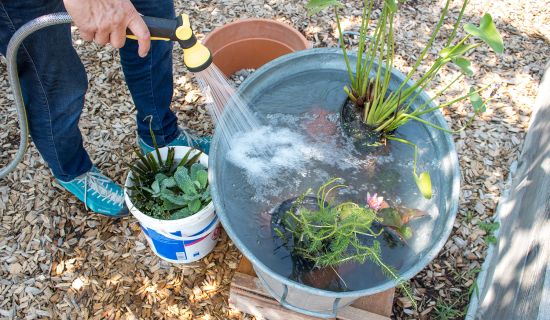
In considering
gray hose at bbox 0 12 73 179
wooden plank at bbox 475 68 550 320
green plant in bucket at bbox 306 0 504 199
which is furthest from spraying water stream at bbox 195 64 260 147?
wooden plank at bbox 475 68 550 320

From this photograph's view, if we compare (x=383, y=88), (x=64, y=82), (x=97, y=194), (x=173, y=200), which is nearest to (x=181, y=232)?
(x=173, y=200)

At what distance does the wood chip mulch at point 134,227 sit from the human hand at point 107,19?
91cm

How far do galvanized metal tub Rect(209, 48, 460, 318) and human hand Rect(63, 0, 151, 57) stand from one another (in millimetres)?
367

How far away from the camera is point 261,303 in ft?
5.25

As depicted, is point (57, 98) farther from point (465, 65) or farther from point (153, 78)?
point (465, 65)

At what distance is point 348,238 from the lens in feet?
4.02

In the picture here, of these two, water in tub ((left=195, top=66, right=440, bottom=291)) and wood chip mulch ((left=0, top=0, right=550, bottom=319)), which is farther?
wood chip mulch ((left=0, top=0, right=550, bottom=319))

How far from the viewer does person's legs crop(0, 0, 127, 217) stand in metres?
1.23

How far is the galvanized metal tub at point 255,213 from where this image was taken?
119 cm

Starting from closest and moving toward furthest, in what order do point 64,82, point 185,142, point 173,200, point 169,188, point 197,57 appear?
point 197,57 < point 64,82 < point 173,200 < point 169,188 < point 185,142

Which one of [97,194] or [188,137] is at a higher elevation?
[188,137]

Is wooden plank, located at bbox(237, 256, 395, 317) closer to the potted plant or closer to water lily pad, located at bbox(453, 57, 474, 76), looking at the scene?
the potted plant

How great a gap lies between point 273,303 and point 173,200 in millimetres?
519

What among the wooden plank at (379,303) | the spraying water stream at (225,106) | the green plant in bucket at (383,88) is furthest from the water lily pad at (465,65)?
the wooden plank at (379,303)
